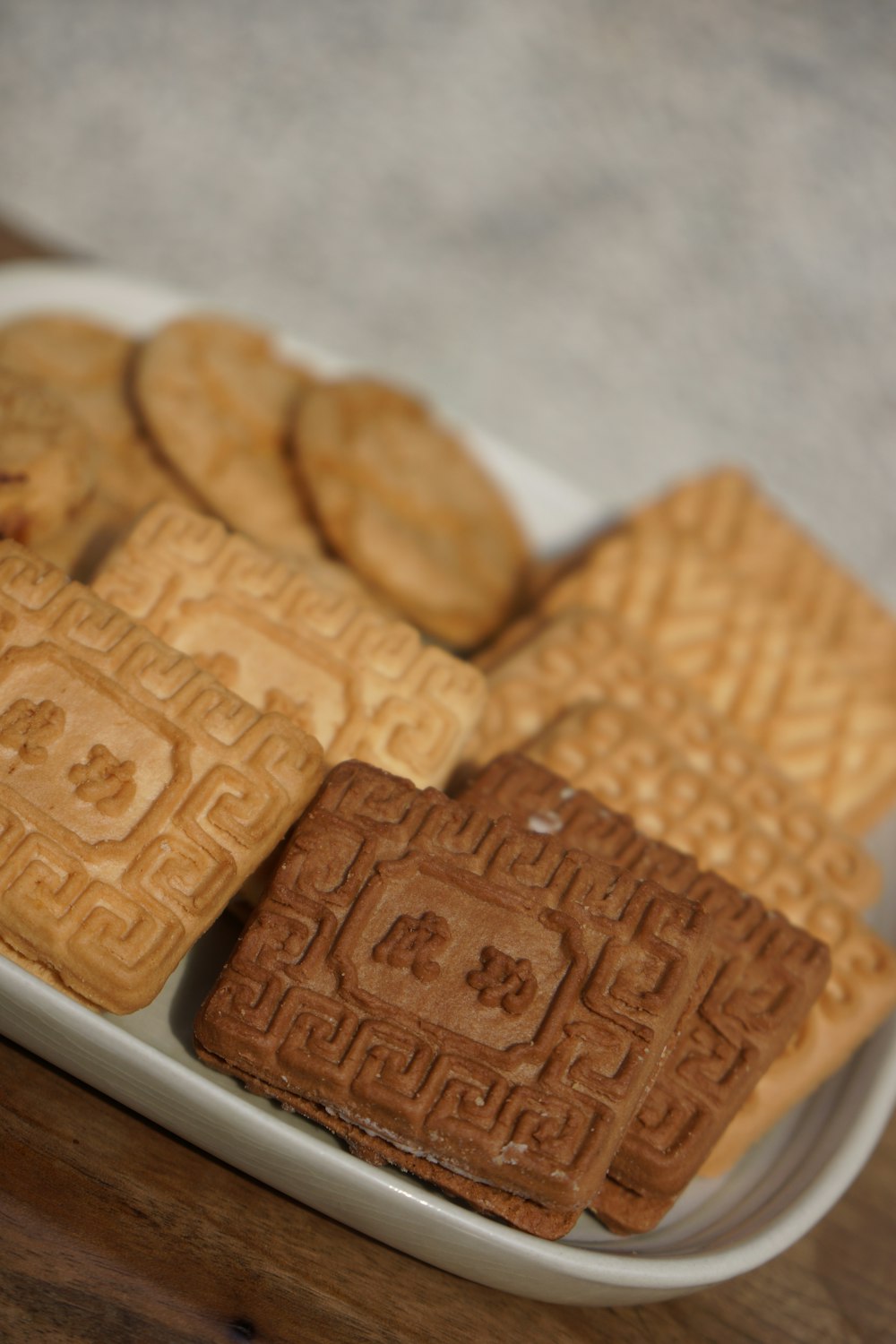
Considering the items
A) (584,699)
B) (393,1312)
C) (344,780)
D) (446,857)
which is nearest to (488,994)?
(446,857)

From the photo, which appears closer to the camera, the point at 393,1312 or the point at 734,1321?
the point at 393,1312

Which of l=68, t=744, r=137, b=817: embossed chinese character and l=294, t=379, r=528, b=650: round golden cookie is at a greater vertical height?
l=294, t=379, r=528, b=650: round golden cookie

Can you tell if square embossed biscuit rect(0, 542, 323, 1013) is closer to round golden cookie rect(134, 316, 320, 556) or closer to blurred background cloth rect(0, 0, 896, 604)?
round golden cookie rect(134, 316, 320, 556)

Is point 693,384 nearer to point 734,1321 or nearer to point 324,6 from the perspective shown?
point 324,6

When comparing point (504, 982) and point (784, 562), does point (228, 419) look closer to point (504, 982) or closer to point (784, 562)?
point (784, 562)

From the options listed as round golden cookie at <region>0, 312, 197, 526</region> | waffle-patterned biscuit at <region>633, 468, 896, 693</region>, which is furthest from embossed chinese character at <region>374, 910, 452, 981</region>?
waffle-patterned biscuit at <region>633, 468, 896, 693</region>

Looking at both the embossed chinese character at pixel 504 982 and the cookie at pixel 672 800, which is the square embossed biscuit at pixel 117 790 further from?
the cookie at pixel 672 800

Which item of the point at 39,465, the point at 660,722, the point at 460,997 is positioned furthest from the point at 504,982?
the point at 39,465
